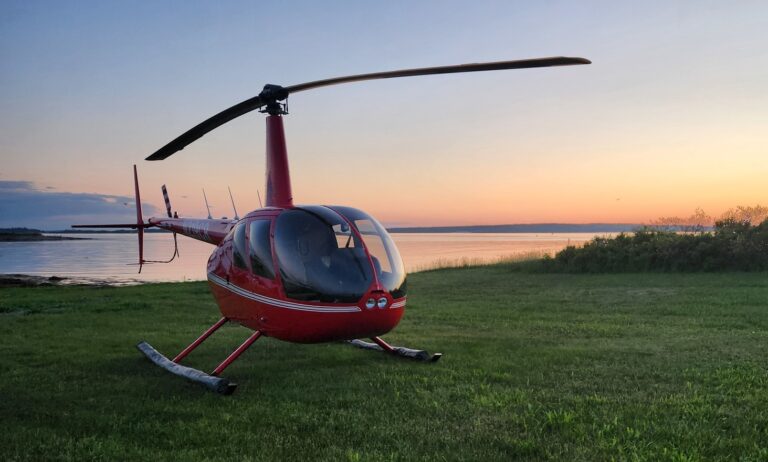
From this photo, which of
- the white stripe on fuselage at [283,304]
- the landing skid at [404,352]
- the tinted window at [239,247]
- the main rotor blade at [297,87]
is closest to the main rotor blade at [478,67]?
the main rotor blade at [297,87]

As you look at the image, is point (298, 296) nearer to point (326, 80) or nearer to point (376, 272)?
point (376, 272)

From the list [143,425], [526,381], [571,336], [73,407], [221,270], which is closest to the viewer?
[143,425]

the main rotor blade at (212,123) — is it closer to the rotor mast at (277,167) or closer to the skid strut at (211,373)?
the rotor mast at (277,167)

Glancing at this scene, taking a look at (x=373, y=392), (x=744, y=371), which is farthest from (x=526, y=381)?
(x=744, y=371)

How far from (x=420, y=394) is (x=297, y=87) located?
3.97 meters

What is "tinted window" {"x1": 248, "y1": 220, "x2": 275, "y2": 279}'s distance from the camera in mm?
6629

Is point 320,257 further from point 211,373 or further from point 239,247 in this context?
point 211,373

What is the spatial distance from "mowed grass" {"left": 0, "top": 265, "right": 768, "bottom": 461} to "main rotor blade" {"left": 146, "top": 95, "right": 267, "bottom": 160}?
314cm

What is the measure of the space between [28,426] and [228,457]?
2.36m

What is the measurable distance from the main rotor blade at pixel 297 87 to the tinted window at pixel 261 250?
5.20 ft

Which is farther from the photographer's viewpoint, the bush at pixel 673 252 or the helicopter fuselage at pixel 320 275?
the bush at pixel 673 252

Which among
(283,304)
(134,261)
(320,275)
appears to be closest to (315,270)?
(320,275)

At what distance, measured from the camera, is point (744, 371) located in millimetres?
6957

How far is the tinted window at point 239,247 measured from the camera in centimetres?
713
